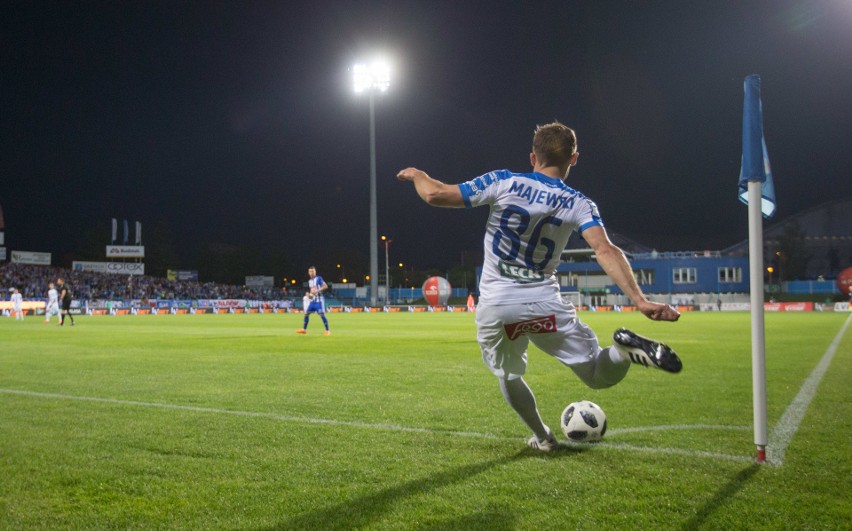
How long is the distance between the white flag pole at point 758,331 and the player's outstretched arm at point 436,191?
208cm

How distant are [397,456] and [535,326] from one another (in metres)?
1.53

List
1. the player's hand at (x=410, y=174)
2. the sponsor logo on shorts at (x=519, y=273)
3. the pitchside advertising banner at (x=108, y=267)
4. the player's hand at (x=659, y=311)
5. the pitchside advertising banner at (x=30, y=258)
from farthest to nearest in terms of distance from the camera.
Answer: the pitchside advertising banner at (x=108, y=267) < the pitchside advertising banner at (x=30, y=258) < the sponsor logo on shorts at (x=519, y=273) < the player's hand at (x=410, y=174) < the player's hand at (x=659, y=311)

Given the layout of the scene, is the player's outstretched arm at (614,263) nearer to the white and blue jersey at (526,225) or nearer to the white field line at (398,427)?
the white and blue jersey at (526,225)

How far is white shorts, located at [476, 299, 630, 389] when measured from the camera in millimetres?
4152

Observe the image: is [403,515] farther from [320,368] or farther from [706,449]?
[320,368]

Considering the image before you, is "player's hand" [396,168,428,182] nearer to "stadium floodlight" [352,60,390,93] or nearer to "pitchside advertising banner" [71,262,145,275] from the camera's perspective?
"stadium floodlight" [352,60,390,93]

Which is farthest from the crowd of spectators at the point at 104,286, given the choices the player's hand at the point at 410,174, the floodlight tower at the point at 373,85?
the player's hand at the point at 410,174

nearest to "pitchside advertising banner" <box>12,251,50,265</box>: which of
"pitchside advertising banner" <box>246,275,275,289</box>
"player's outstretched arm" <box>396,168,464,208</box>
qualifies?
"pitchside advertising banner" <box>246,275,275,289</box>

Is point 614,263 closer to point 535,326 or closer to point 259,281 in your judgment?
point 535,326

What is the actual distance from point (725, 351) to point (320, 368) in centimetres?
939

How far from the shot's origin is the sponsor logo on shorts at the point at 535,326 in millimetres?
4156

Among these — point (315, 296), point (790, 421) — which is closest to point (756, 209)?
point (790, 421)

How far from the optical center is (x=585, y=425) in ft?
17.3

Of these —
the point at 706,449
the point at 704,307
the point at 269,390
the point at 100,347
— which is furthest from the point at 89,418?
the point at 704,307
